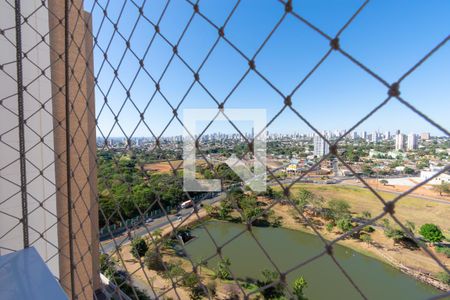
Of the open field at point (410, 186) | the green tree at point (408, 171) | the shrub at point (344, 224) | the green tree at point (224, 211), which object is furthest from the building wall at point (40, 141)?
the green tree at point (408, 171)

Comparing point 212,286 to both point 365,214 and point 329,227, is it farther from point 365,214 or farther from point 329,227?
point 365,214

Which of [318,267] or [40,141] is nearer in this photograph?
[40,141]

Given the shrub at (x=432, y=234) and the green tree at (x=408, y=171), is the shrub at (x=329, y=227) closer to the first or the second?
the shrub at (x=432, y=234)

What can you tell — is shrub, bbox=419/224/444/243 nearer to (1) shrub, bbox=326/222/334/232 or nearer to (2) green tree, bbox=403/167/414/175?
(1) shrub, bbox=326/222/334/232

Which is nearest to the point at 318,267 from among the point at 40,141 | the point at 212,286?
the point at 212,286

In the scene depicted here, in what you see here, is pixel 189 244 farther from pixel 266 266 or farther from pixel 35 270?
pixel 35 270

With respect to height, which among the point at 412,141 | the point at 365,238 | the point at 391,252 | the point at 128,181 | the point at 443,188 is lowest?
the point at 391,252
